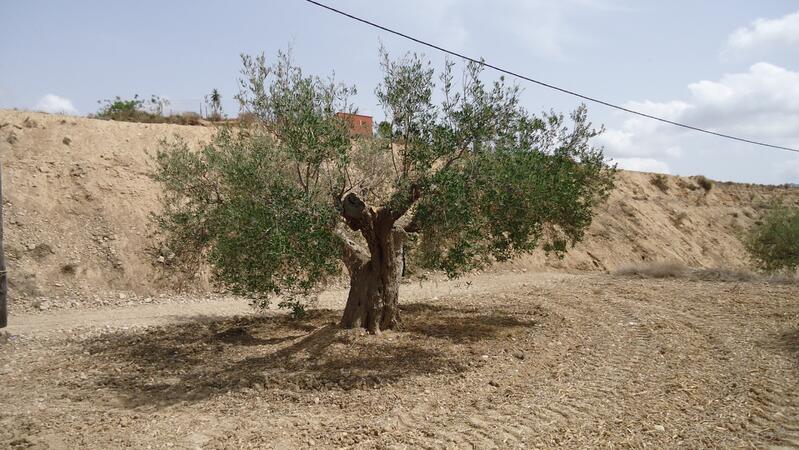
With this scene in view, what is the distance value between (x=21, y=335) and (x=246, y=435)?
765 cm

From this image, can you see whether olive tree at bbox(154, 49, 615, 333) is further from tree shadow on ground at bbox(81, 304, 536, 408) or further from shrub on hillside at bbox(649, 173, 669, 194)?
shrub on hillside at bbox(649, 173, 669, 194)

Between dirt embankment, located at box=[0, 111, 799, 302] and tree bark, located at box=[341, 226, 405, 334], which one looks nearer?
tree bark, located at box=[341, 226, 405, 334]

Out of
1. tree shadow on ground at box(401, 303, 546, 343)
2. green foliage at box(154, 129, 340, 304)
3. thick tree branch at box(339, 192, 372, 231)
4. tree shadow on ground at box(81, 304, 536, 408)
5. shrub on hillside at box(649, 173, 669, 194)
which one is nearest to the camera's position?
tree shadow on ground at box(81, 304, 536, 408)

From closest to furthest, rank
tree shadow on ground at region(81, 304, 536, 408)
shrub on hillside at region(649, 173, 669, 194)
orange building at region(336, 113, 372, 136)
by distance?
tree shadow on ground at region(81, 304, 536, 408), orange building at region(336, 113, 372, 136), shrub on hillside at region(649, 173, 669, 194)

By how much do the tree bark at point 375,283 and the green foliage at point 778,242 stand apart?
1688 centimetres

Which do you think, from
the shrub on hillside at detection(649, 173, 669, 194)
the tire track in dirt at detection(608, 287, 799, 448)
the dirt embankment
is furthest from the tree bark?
the shrub on hillside at detection(649, 173, 669, 194)

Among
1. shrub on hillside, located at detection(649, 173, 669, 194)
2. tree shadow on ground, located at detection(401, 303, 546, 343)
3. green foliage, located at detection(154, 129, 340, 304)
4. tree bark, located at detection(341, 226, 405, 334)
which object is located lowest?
tree shadow on ground, located at detection(401, 303, 546, 343)

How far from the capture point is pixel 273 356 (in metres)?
9.05

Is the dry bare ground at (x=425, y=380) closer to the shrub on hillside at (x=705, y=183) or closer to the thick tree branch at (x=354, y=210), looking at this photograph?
the thick tree branch at (x=354, y=210)

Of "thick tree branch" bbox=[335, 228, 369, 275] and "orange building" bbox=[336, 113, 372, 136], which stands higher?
"orange building" bbox=[336, 113, 372, 136]

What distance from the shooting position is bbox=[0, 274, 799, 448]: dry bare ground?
6.04 metres

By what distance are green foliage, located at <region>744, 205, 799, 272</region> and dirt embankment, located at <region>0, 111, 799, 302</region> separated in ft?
23.2

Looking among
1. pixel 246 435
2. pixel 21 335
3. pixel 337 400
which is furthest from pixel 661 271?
pixel 21 335

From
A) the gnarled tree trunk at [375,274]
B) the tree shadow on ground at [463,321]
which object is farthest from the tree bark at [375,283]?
the tree shadow on ground at [463,321]
